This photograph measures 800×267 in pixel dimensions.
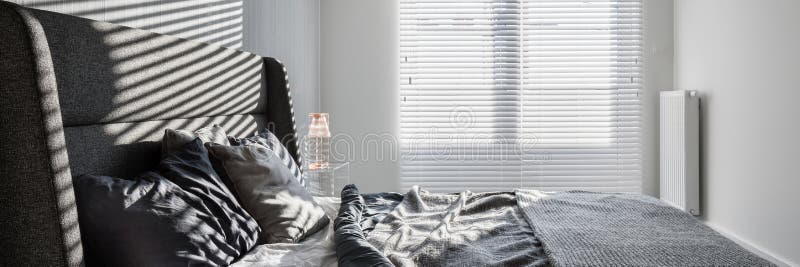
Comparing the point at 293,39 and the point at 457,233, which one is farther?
the point at 293,39

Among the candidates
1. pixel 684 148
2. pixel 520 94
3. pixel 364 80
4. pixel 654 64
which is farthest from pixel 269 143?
pixel 654 64

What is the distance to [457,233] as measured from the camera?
198 cm

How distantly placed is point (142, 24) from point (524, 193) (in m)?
1.56

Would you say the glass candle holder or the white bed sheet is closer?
the white bed sheet

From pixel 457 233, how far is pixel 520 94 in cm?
286

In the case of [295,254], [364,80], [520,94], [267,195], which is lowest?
[295,254]

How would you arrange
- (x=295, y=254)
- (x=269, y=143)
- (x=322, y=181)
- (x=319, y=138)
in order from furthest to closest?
(x=319, y=138)
(x=322, y=181)
(x=269, y=143)
(x=295, y=254)

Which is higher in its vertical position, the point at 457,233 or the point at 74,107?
the point at 74,107

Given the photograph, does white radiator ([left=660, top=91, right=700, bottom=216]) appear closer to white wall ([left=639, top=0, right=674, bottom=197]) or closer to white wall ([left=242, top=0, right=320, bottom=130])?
white wall ([left=639, top=0, right=674, bottom=197])

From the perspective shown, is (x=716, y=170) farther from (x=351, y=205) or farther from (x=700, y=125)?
(x=351, y=205)

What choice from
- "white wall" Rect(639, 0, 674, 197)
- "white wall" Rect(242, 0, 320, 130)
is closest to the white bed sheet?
"white wall" Rect(242, 0, 320, 130)

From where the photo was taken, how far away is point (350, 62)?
4.71 metres

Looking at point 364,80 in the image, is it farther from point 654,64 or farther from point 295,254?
point 295,254

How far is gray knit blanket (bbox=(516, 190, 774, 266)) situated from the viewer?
1.64 m
